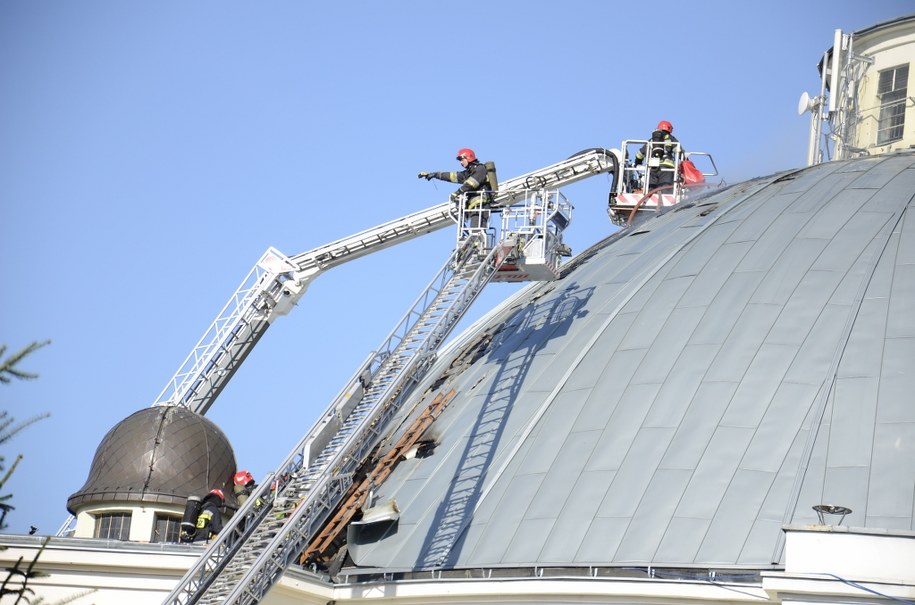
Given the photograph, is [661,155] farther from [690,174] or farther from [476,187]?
[476,187]

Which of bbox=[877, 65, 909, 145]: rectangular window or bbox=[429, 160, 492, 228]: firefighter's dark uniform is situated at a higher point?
bbox=[877, 65, 909, 145]: rectangular window

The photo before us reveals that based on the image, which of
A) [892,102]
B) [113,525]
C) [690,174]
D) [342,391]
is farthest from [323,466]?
[892,102]

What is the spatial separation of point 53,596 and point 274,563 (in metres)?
3.92

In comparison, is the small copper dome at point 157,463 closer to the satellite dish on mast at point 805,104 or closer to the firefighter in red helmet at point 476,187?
the firefighter in red helmet at point 476,187

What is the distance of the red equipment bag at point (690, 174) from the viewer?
121 ft

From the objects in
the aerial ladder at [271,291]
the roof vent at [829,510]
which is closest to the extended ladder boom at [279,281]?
the aerial ladder at [271,291]

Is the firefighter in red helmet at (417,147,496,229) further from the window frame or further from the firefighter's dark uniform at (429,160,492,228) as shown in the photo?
the window frame

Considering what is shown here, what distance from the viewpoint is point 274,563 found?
78.3 ft

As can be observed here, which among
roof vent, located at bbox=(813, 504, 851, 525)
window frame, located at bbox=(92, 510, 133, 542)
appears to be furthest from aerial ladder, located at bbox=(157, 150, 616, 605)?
roof vent, located at bbox=(813, 504, 851, 525)

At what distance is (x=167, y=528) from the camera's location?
2819 cm

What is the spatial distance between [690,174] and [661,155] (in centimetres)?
85

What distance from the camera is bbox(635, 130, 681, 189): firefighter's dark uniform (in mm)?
37062

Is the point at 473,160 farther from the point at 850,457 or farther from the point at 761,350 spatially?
the point at 850,457

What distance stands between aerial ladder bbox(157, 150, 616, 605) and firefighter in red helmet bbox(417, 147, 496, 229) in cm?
22
